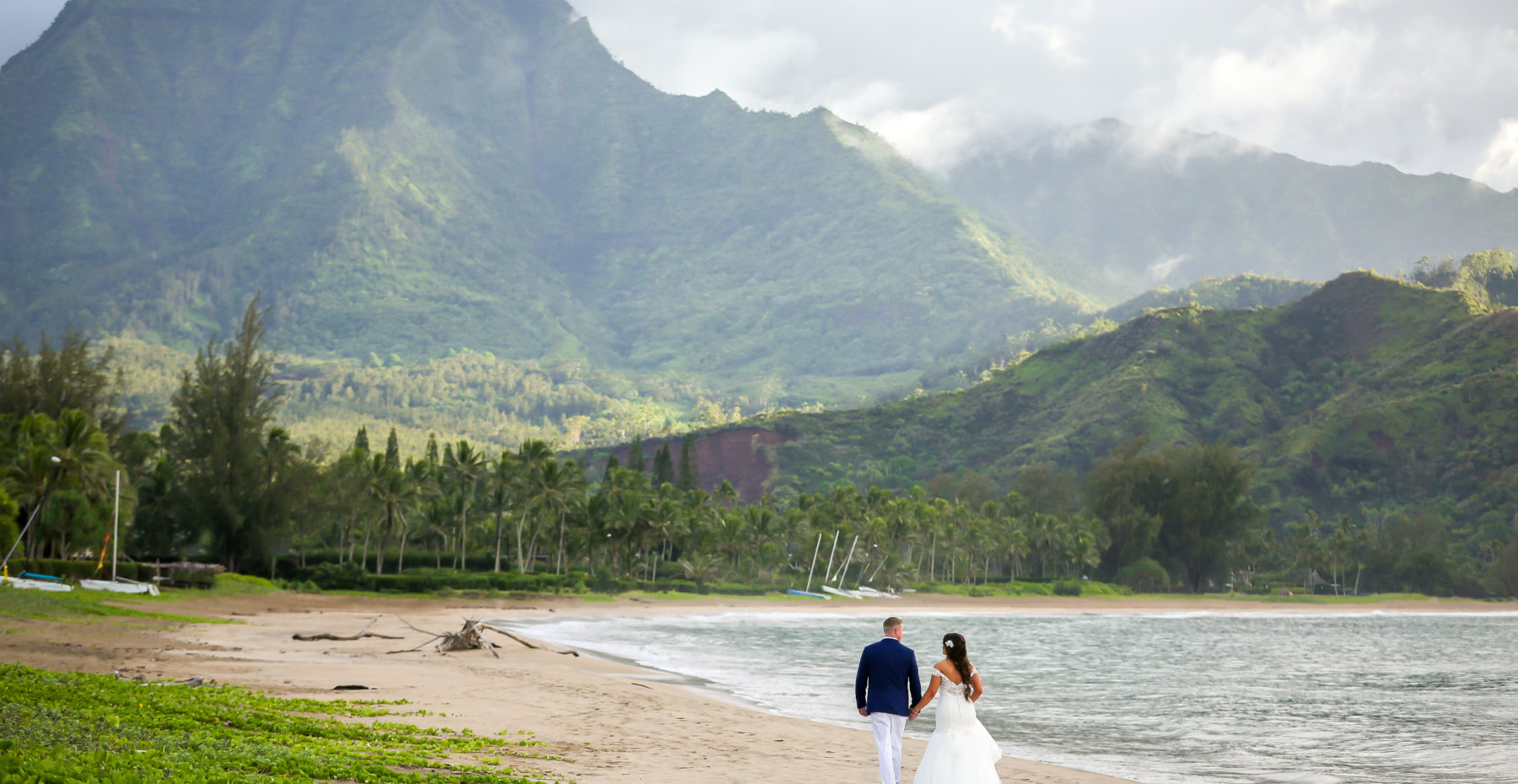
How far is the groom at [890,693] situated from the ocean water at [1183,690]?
7.42m

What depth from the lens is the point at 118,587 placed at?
51562mm

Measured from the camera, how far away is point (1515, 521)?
541 ft

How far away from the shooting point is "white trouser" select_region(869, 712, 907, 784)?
11.7 metres

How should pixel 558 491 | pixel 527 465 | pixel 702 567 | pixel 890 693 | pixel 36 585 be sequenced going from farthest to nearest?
pixel 702 567 → pixel 527 465 → pixel 558 491 → pixel 36 585 → pixel 890 693

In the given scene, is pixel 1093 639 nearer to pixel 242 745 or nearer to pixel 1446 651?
pixel 1446 651

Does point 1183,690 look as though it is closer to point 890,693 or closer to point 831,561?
point 890,693

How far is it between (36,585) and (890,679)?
157 ft

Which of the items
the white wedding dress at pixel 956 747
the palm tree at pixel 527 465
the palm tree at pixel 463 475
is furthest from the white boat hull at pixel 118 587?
the white wedding dress at pixel 956 747

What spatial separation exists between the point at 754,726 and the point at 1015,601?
103030mm

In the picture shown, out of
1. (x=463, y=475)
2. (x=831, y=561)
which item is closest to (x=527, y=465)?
(x=463, y=475)

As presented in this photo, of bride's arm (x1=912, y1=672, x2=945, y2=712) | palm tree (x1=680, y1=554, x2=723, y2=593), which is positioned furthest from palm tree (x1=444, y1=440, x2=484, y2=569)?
bride's arm (x1=912, y1=672, x2=945, y2=712)

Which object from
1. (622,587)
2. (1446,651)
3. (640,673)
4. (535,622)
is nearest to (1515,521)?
(1446,651)

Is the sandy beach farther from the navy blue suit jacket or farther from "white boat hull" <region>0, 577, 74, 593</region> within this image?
"white boat hull" <region>0, 577, 74, 593</region>

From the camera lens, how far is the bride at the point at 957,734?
1072cm
